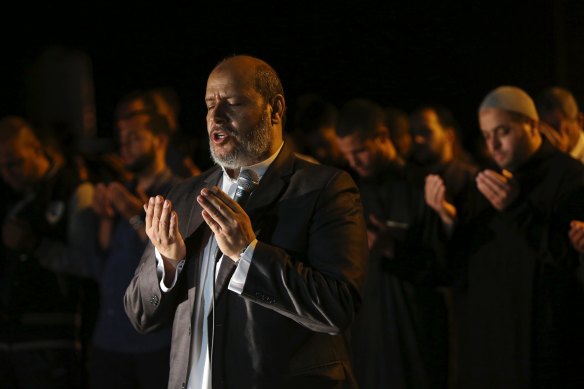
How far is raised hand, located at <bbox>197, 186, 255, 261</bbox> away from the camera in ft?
9.56

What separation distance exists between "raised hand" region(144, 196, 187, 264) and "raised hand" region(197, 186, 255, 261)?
14 cm

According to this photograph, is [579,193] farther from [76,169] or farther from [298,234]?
[76,169]

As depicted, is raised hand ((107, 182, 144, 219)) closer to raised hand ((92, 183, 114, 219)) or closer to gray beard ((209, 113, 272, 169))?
raised hand ((92, 183, 114, 219))

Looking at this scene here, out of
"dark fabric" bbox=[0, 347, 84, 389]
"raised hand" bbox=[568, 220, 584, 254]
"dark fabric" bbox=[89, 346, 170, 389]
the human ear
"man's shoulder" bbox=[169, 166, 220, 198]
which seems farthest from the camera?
"dark fabric" bbox=[0, 347, 84, 389]

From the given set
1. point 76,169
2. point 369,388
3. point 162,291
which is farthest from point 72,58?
point 162,291

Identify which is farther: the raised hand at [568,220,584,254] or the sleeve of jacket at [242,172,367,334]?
the raised hand at [568,220,584,254]

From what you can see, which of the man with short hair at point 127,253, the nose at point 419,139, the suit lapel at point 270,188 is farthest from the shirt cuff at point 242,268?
the nose at point 419,139

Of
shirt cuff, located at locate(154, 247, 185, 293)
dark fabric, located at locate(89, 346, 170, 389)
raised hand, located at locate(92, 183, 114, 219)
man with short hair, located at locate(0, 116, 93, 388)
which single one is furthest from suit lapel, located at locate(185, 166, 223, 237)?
man with short hair, located at locate(0, 116, 93, 388)

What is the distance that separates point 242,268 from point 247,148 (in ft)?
1.54

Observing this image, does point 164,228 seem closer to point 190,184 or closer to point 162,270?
point 162,270

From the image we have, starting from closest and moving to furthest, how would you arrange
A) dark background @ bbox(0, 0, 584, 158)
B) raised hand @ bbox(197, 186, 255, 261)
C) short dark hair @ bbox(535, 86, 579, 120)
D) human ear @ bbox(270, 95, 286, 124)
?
raised hand @ bbox(197, 186, 255, 261) < human ear @ bbox(270, 95, 286, 124) < short dark hair @ bbox(535, 86, 579, 120) < dark background @ bbox(0, 0, 584, 158)

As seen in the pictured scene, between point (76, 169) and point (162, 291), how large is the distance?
302cm

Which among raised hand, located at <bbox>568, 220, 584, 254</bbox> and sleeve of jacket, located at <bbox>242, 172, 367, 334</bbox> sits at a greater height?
sleeve of jacket, located at <bbox>242, 172, 367, 334</bbox>

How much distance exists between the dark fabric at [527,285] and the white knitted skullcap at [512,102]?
201 millimetres
